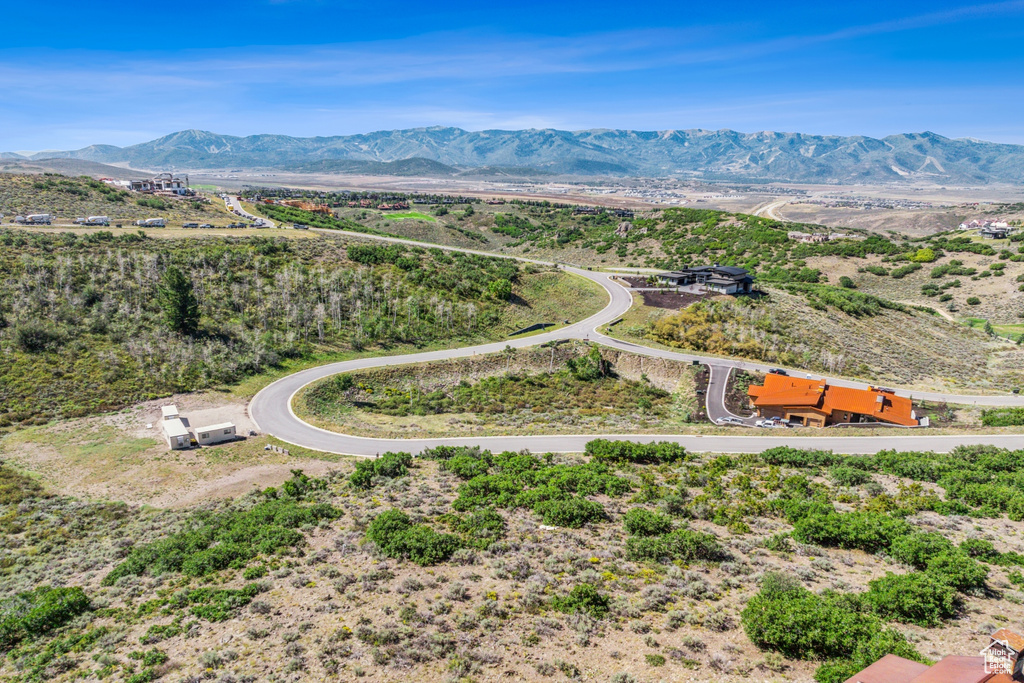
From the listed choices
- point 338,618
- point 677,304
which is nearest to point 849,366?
point 677,304

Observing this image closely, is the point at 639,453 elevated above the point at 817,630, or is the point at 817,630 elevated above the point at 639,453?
the point at 817,630

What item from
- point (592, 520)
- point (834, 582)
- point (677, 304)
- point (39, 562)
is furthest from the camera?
point (677, 304)

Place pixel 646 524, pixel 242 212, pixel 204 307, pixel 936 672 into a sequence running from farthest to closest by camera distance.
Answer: pixel 242 212 → pixel 204 307 → pixel 646 524 → pixel 936 672

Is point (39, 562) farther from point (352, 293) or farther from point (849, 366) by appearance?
point (849, 366)

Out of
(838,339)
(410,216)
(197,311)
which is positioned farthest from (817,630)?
(410,216)

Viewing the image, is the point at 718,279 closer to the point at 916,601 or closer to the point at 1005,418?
the point at 1005,418

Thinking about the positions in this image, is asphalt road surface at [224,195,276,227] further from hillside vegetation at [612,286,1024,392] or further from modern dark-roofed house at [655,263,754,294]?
modern dark-roofed house at [655,263,754,294]

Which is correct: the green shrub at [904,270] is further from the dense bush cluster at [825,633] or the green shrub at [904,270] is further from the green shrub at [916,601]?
the dense bush cluster at [825,633]
